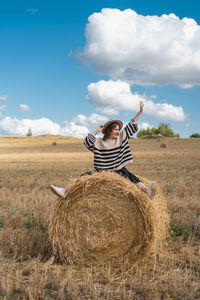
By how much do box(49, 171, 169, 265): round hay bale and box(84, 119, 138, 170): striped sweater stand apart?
2.41 ft

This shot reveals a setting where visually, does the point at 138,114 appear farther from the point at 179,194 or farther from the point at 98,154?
the point at 179,194

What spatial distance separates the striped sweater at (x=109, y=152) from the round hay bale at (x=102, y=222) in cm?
73

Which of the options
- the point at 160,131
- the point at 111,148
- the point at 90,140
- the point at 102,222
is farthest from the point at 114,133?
the point at 160,131

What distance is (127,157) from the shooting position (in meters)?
5.57

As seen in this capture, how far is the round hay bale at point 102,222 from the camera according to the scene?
4.61 m

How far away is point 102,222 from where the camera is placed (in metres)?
4.77

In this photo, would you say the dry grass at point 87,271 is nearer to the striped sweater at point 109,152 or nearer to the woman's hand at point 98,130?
the striped sweater at point 109,152

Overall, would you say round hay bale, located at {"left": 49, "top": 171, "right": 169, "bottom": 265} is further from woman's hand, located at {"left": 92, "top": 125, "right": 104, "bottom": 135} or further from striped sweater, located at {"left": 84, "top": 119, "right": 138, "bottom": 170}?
woman's hand, located at {"left": 92, "top": 125, "right": 104, "bottom": 135}

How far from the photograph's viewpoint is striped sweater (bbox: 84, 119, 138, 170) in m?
5.49

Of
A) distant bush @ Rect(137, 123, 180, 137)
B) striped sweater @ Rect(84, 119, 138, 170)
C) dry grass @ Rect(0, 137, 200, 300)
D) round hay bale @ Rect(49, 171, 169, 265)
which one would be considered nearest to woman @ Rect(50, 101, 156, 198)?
striped sweater @ Rect(84, 119, 138, 170)

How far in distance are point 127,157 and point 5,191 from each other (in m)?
5.41

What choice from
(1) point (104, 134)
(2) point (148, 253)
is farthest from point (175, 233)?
(1) point (104, 134)

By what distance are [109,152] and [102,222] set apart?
127 centimetres

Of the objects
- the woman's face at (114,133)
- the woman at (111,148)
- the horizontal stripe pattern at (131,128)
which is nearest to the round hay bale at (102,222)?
the woman at (111,148)
